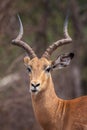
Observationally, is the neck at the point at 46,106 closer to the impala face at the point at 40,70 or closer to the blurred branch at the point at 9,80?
the impala face at the point at 40,70

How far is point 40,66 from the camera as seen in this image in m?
11.1

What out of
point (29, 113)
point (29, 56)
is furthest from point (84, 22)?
point (29, 56)

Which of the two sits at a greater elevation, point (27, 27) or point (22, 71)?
point (27, 27)

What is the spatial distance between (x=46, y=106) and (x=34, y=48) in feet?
27.8

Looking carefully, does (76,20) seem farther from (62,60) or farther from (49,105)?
(49,105)

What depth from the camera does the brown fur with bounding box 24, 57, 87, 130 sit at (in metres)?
11.0

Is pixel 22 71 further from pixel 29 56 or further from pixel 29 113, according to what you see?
pixel 29 56

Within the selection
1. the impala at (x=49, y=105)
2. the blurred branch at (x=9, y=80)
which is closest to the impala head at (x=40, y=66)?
the impala at (x=49, y=105)

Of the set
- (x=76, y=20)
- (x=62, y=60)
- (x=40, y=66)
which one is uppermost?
(x=76, y=20)

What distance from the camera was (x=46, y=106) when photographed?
1113cm

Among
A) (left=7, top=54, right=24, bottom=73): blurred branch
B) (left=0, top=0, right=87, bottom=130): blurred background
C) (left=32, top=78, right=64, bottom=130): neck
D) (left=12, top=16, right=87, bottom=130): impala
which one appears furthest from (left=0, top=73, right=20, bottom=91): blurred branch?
(left=32, top=78, right=64, bottom=130): neck

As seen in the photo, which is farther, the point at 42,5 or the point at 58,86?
the point at 42,5

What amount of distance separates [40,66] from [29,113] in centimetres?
637

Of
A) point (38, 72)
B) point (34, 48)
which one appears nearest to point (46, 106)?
point (38, 72)
